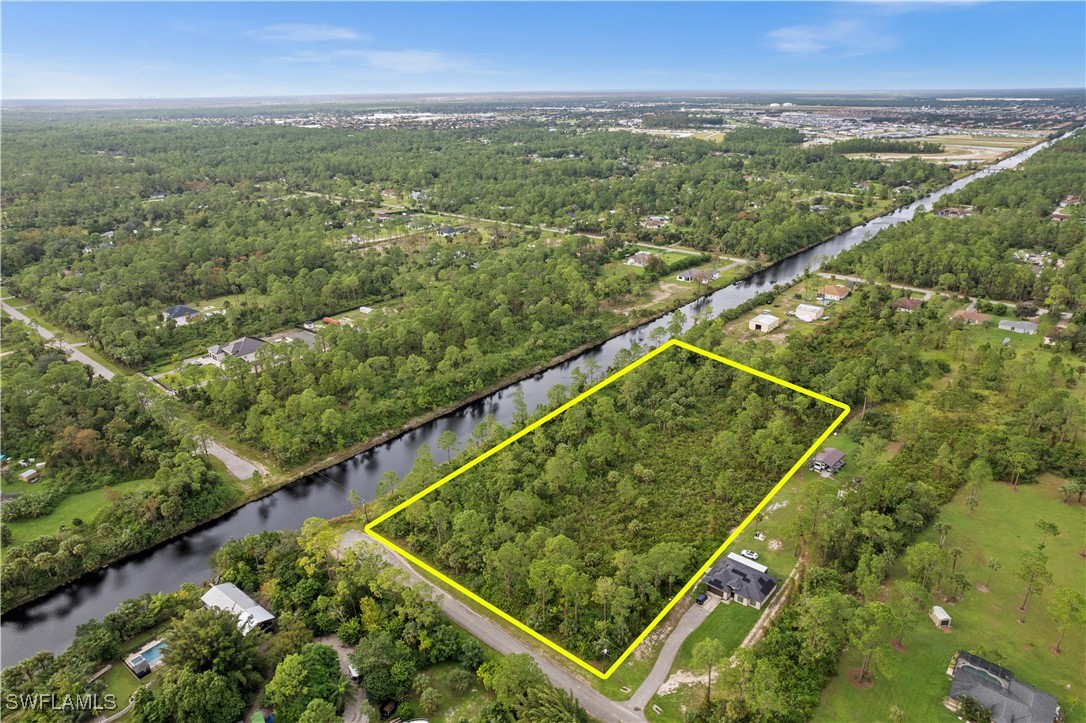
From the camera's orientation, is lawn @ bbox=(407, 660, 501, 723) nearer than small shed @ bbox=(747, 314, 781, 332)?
Yes

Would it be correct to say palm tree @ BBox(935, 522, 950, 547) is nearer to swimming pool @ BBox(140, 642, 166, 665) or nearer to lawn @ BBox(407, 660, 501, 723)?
lawn @ BBox(407, 660, 501, 723)

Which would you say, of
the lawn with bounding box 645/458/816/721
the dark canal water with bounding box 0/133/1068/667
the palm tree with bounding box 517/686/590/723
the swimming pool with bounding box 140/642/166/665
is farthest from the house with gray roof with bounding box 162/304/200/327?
the lawn with bounding box 645/458/816/721

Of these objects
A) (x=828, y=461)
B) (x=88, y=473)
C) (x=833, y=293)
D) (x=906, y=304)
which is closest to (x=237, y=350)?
(x=88, y=473)

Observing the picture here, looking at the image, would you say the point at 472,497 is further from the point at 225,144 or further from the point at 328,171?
the point at 225,144

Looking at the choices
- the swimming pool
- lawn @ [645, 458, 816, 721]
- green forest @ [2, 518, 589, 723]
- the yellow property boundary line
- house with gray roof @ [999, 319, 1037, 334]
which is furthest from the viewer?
house with gray roof @ [999, 319, 1037, 334]

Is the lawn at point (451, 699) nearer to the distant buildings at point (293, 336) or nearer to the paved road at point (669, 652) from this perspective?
the paved road at point (669, 652)

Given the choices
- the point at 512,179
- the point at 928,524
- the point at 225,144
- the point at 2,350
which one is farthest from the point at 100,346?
the point at 225,144
